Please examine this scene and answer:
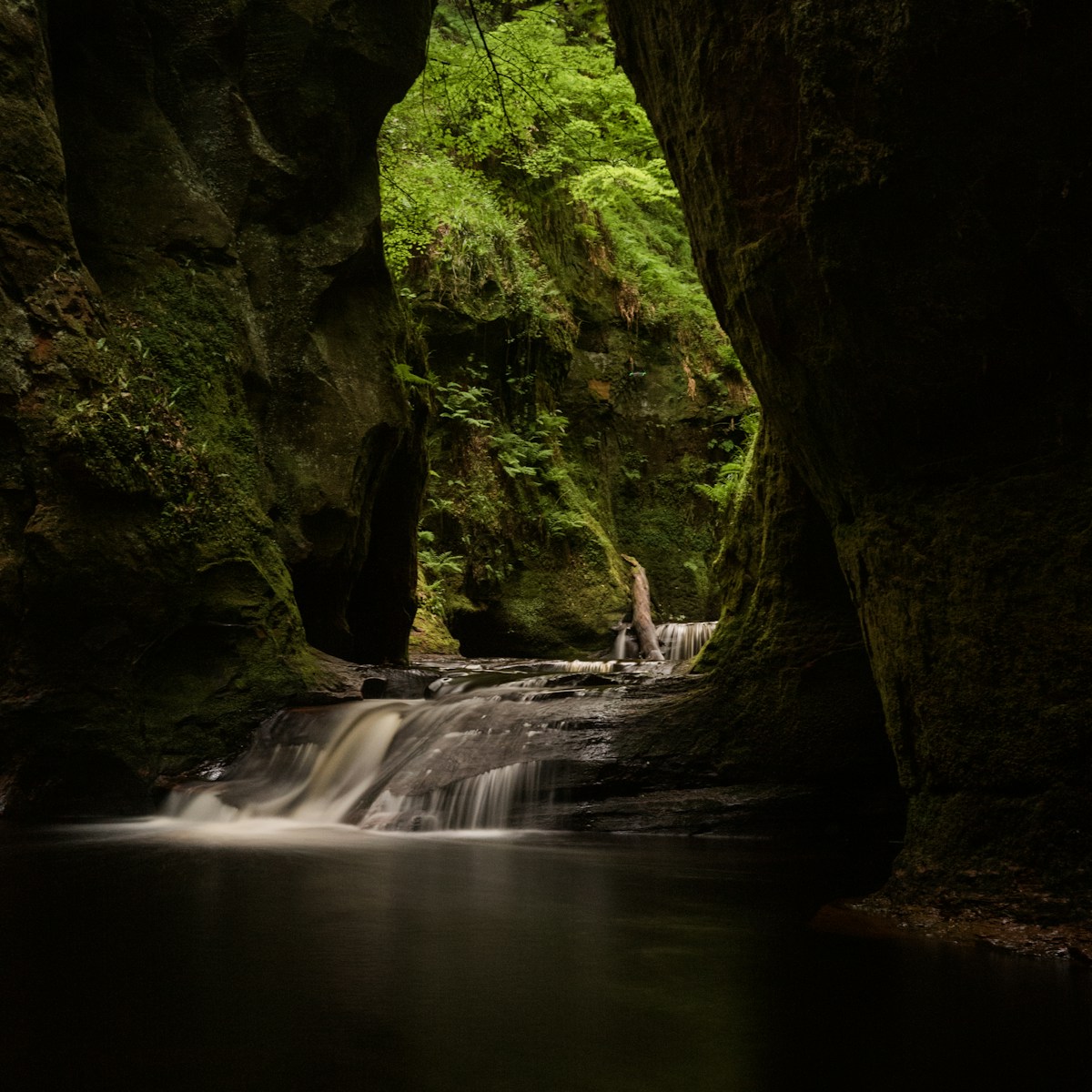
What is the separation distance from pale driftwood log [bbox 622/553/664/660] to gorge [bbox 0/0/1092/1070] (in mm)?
3178

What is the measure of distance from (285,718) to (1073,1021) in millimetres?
6216

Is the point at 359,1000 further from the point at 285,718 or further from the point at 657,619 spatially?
the point at 657,619

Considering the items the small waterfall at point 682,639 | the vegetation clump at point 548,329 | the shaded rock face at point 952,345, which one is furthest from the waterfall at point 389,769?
the small waterfall at point 682,639

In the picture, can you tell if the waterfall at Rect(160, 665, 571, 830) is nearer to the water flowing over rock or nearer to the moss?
the water flowing over rock

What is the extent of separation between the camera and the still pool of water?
7.20ft

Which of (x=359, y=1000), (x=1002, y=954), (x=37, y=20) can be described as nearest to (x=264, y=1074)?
(x=359, y=1000)

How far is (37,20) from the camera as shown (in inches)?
283

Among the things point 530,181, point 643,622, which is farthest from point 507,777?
point 530,181

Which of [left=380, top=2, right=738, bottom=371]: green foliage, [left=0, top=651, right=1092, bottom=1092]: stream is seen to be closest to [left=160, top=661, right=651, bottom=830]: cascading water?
[left=0, top=651, right=1092, bottom=1092]: stream

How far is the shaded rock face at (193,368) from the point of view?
6688 mm

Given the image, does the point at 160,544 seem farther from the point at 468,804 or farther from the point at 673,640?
the point at 673,640

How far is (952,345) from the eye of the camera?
4.04 metres

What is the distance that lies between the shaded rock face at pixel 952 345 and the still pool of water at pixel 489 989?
2.69 feet

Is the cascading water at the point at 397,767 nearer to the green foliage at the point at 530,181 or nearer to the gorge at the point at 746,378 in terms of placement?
the gorge at the point at 746,378
